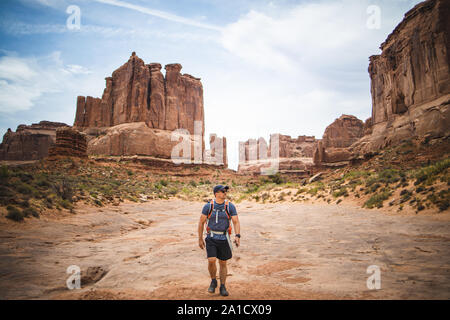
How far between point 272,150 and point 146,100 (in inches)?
2153

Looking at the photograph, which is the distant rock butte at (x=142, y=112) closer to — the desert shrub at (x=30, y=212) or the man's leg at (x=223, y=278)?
the desert shrub at (x=30, y=212)

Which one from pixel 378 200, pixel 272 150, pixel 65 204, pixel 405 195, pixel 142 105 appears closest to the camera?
pixel 65 204

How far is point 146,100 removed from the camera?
57.1 m

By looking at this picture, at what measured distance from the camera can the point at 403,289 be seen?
11.7ft

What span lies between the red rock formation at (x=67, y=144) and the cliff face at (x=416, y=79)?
139 ft

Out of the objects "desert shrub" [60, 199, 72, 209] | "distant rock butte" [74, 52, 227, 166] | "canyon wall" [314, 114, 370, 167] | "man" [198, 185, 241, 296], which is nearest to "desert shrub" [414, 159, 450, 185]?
"man" [198, 185, 241, 296]

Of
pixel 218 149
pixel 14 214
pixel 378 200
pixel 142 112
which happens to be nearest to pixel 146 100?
pixel 142 112

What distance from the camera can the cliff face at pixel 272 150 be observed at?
87.2 meters

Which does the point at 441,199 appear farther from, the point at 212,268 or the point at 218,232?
the point at 212,268

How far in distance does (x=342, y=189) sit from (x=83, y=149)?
33862mm

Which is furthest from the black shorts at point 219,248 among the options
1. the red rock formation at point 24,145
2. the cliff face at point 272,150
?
the red rock formation at point 24,145

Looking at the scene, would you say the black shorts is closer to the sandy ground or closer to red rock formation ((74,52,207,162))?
the sandy ground
